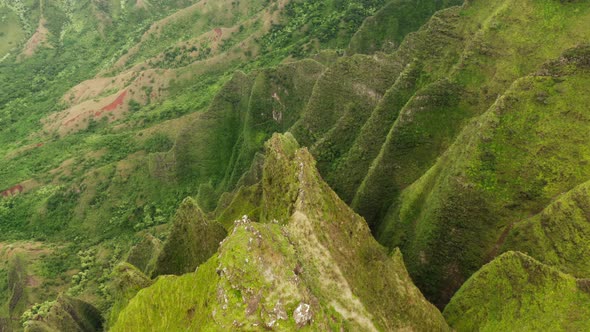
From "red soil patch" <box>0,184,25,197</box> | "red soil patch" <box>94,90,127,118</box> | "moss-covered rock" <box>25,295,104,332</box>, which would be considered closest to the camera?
"moss-covered rock" <box>25,295,104,332</box>

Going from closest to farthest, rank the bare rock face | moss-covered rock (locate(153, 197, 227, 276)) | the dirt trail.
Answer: the bare rock face → the dirt trail → moss-covered rock (locate(153, 197, 227, 276))

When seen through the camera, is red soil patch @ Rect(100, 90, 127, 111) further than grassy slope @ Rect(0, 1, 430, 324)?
Yes

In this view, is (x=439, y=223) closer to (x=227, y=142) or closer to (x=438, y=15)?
(x=438, y=15)

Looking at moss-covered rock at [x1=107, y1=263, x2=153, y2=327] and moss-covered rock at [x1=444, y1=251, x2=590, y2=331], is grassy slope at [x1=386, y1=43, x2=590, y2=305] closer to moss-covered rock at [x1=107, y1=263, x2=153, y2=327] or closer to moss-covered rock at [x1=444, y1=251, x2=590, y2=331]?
moss-covered rock at [x1=444, y1=251, x2=590, y2=331]

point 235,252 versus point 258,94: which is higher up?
point 235,252

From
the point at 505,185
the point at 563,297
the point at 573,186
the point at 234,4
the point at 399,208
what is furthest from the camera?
the point at 234,4

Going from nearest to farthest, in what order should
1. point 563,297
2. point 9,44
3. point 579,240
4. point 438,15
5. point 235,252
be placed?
1. point 235,252
2. point 563,297
3. point 579,240
4. point 438,15
5. point 9,44

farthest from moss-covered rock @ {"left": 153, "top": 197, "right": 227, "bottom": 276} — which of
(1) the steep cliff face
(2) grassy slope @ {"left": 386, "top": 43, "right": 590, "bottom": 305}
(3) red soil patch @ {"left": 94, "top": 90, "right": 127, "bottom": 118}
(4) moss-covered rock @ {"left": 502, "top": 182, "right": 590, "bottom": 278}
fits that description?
(3) red soil patch @ {"left": 94, "top": 90, "right": 127, "bottom": 118}

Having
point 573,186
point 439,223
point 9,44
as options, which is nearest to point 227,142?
point 439,223

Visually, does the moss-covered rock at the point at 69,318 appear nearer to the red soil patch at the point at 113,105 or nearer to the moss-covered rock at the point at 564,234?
the moss-covered rock at the point at 564,234
